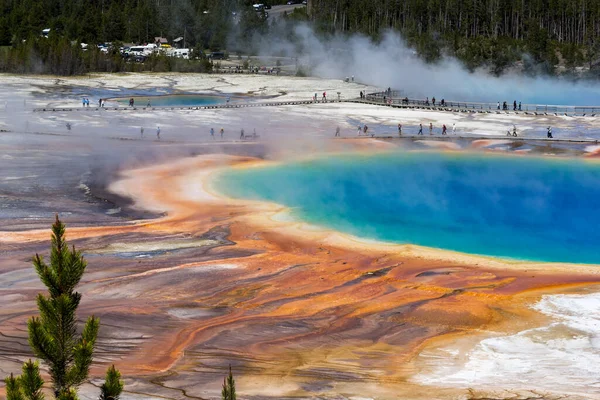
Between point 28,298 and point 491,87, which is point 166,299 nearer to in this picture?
point 28,298

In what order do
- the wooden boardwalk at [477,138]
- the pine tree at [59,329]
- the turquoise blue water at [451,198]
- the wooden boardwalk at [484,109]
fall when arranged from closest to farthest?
the pine tree at [59,329] → the turquoise blue water at [451,198] → the wooden boardwalk at [477,138] → the wooden boardwalk at [484,109]

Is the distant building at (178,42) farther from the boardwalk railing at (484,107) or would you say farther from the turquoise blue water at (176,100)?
the boardwalk railing at (484,107)

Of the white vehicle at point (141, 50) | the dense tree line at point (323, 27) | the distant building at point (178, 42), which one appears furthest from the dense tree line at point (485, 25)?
the white vehicle at point (141, 50)

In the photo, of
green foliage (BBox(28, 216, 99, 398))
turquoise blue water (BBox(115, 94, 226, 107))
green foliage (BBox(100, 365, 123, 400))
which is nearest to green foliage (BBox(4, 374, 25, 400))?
green foliage (BBox(28, 216, 99, 398))

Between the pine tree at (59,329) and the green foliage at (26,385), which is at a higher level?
the pine tree at (59,329)

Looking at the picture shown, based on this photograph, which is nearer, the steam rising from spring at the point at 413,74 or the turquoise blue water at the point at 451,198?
the turquoise blue water at the point at 451,198

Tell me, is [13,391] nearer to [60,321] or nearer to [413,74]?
[60,321]

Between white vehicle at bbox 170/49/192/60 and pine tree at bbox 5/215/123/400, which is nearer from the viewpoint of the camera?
pine tree at bbox 5/215/123/400

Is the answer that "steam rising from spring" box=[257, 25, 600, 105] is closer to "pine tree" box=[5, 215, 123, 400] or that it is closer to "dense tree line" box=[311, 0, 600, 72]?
"dense tree line" box=[311, 0, 600, 72]
